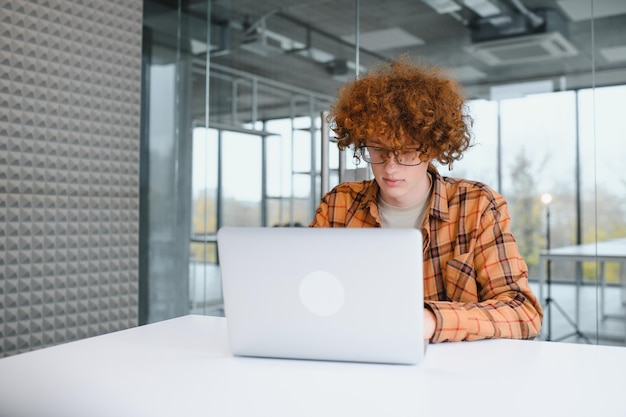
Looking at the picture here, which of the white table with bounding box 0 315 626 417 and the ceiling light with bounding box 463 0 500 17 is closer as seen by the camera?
the white table with bounding box 0 315 626 417

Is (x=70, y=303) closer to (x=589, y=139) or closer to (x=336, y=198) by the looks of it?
(x=336, y=198)

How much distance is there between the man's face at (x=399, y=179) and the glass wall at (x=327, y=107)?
3.32ft

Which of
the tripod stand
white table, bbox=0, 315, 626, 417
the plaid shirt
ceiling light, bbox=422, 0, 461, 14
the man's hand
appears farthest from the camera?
ceiling light, bbox=422, 0, 461, 14

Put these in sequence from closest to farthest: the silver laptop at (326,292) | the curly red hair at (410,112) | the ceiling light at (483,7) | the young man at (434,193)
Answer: the silver laptop at (326,292) < the young man at (434,193) < the curly red hair at (410,112) < the ceiling light at (483,7)

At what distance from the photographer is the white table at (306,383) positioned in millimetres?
971

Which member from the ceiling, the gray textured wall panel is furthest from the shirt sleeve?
the gray textured wall panel

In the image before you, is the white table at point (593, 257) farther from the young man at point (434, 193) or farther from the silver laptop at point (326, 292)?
the silver laptop at point (326, 292)

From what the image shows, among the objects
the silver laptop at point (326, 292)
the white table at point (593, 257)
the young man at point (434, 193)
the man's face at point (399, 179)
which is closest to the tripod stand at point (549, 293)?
the white table at point (593, 257)

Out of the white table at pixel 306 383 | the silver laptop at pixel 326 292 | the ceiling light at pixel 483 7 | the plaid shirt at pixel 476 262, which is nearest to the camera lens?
the white table at pixel 306 383

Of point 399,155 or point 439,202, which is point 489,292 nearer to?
point 439,202

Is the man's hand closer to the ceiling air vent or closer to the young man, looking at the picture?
the young man

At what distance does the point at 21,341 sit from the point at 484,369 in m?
2.87

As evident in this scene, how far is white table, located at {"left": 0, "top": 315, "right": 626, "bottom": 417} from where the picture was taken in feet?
3.19

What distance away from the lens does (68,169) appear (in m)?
3.51
